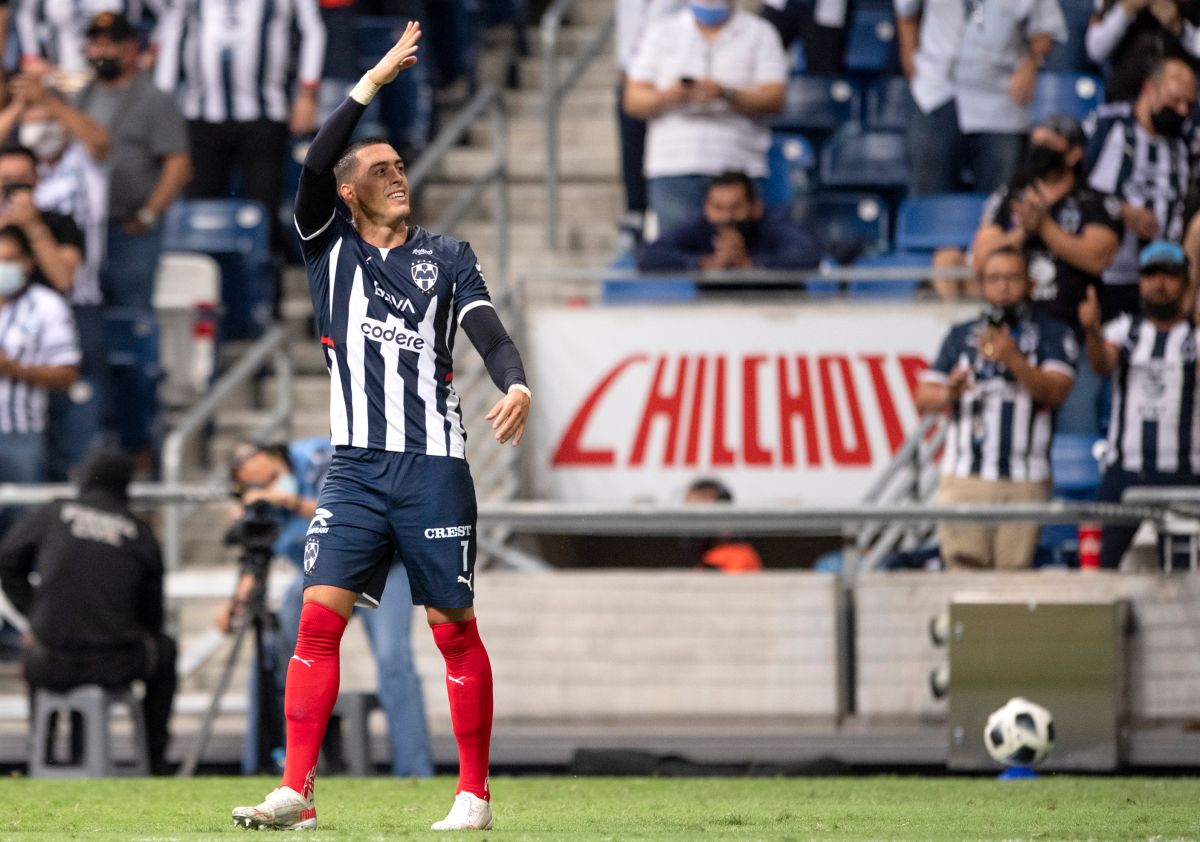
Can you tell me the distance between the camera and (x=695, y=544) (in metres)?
12.1

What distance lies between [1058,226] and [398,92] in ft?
17.9

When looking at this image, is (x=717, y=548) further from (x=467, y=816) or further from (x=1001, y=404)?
(x=467, y=816)

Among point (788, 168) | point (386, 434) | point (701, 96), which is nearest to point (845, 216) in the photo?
point (788, 168)

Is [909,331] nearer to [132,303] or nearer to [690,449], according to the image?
[690,449]

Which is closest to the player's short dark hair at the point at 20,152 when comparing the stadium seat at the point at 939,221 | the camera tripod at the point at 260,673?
the camera tripod at the point at 260,673

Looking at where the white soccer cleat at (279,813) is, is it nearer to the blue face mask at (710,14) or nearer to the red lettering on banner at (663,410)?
the red lettering on banner at (663,410)

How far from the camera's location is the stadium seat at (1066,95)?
13708 millimetres

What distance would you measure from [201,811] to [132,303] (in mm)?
6404

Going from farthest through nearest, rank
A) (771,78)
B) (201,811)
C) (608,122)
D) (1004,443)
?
1. (608,122)
2. (771,78)
3. (1004,443)
4. (201,811)

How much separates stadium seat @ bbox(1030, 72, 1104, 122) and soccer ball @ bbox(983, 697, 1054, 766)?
542cm

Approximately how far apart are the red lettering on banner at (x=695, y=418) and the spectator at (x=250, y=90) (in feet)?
10.9

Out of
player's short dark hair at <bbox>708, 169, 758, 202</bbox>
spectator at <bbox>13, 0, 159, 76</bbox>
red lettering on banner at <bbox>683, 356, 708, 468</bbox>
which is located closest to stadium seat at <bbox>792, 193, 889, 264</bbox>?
player's short dark hair at <bbox>708, 169, 758, 202</bbox>

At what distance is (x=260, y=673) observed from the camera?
34.1 feet

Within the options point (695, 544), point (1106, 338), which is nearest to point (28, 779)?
point (695, 544)
